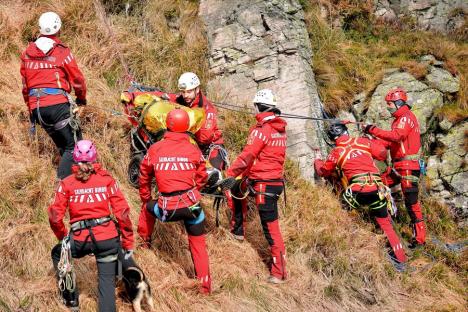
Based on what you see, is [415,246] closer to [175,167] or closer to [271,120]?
[271,120]

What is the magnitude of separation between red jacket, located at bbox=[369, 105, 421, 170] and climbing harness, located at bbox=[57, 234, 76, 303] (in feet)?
16.0

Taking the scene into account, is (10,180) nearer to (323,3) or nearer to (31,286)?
(31,286)

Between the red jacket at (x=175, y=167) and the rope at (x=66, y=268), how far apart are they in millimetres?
1075

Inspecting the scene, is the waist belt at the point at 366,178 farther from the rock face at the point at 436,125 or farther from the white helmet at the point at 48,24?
the white helmet at the point at 48,24

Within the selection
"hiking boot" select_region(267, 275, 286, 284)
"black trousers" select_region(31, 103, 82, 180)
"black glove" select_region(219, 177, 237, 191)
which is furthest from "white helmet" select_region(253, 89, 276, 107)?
"black trousers" select_region(31, 103, 82, 180)

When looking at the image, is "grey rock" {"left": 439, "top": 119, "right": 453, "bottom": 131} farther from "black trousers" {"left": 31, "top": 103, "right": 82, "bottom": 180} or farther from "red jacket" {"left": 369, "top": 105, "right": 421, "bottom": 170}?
"black trousers" {"left": 31, "top": 103, "right": 82, "bottom": 180}

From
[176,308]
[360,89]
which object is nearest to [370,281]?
[176,308]

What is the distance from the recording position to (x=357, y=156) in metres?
7.22

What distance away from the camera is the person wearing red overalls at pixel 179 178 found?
525 centimetres

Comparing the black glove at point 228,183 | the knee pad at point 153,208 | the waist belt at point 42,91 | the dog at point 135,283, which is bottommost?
the dog at point 135,283

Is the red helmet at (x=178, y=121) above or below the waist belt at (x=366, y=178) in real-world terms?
above

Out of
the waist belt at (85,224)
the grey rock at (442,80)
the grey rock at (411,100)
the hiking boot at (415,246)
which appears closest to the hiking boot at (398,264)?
the hiking boot at (415,246)

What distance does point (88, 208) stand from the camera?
15.4 feet

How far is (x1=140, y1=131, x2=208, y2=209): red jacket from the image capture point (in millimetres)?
5242
